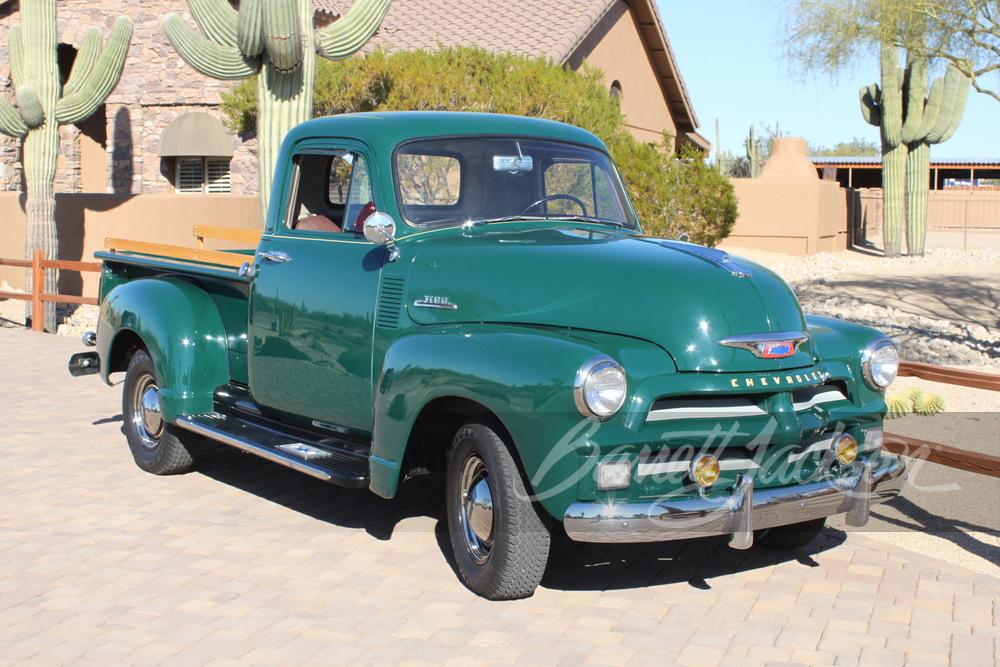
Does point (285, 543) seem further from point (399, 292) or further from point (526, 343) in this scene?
point (526, 343)

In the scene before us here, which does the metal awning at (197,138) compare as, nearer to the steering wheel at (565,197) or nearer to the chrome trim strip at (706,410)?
the steering wheel at (565,197)

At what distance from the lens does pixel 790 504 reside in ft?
13.3

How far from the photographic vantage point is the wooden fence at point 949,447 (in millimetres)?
4844

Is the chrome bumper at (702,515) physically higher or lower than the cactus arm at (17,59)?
lower

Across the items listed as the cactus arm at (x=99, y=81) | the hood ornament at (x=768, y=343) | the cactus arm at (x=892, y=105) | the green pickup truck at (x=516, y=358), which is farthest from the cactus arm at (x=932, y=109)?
the hood ornament at (x=768, y=343)

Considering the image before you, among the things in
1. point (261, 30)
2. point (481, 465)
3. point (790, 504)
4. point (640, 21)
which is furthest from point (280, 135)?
point (640, 21)

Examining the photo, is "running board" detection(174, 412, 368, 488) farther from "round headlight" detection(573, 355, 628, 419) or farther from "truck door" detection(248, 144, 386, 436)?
"round headlight" detection(573, 355, 628, 419)

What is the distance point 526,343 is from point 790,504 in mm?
1249

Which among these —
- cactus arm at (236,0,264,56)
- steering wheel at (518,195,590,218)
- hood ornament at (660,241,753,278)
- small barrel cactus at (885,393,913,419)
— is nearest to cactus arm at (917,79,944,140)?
small barrel cactus at (885,393,913,419)

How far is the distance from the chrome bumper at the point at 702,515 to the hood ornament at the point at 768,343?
1.68 feet

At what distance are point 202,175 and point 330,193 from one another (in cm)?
1621

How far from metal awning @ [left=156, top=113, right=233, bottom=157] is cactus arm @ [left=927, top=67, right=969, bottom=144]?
17.8m

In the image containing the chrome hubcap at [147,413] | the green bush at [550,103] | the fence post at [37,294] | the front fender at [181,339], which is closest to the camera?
the front fender at [181,339]

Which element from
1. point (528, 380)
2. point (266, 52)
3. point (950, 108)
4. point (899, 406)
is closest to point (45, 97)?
point (266, 52)
